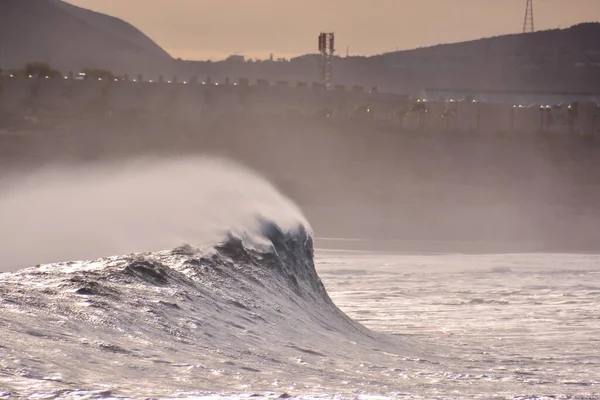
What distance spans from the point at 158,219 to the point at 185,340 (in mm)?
8496

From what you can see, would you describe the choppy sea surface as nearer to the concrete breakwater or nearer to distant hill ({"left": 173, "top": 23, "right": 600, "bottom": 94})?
the concrete breakwater

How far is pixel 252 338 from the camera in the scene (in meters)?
11.8

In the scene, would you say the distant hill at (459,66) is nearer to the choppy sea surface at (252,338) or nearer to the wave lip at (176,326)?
the choppy sea surface at (252,338)

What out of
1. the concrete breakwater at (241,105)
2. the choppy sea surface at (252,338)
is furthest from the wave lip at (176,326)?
the concrete breakwater at (241,105)

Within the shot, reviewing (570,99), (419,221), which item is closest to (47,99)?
(419,221)

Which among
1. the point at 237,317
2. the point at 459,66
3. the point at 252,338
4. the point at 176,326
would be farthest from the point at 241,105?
the point at 176,326

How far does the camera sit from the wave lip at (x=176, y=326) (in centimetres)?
890

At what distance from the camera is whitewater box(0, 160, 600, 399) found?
9.14 metres

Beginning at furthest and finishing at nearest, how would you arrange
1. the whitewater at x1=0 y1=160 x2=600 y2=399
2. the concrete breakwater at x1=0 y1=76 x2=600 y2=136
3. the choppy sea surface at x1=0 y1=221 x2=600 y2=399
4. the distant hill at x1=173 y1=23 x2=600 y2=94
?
the distant hill at x1=173 y1=23 x2=600 y2=94
the concrete breakwater at x1=0 y1=76 x2=600 y2=136
the whitewater at x1=0 y1=160 x2=600 y2=399
the choppy sea surface at x1=0 y1=221 x2=600 y2=399

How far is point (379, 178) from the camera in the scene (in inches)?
2675

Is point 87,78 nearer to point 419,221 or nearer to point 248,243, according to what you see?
point 419,221

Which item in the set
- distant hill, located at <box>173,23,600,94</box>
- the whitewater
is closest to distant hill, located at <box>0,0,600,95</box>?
distant hill, located at <box>173,23,600,94</box>

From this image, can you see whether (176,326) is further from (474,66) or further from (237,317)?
(474,66)

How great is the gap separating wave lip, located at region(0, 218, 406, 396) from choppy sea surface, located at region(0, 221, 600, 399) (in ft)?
0.08
